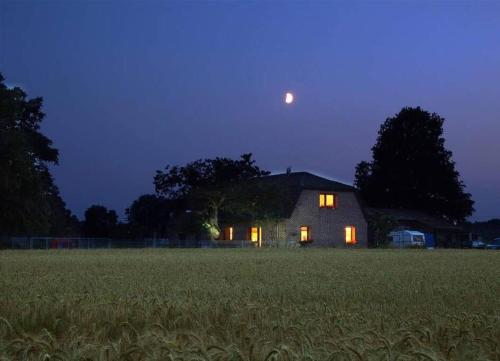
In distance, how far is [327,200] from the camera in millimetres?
60938

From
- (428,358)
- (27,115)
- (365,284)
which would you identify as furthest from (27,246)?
(428,358)

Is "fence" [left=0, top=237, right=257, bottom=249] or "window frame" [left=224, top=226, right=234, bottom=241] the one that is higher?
"window frame" [left=224, top=226, right=234, bottom=241]

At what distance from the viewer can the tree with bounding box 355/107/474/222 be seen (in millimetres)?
88562

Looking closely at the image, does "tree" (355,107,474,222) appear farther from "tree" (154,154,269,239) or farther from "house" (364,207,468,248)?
"tree" (154,154,269,239)

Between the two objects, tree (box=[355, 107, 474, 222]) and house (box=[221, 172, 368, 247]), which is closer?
house (box=[221, 172, 368, 247])

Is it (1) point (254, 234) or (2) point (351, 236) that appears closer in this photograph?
(1) point (254, 234)

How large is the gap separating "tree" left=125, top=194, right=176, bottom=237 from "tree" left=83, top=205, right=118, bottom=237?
2.45m

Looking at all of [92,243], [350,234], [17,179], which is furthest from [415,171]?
[17,179]

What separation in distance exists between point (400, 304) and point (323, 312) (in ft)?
5.11

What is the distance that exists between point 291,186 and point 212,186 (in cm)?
737

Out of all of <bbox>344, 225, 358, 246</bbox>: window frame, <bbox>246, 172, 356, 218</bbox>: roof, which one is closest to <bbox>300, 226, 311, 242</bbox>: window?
<bbox>246, 172, 356, 218</bbox>: roof

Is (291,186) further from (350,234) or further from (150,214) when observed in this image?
(150,214)

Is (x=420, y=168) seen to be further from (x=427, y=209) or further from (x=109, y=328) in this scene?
(x=109, y=328)

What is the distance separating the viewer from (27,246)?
49.0 m
